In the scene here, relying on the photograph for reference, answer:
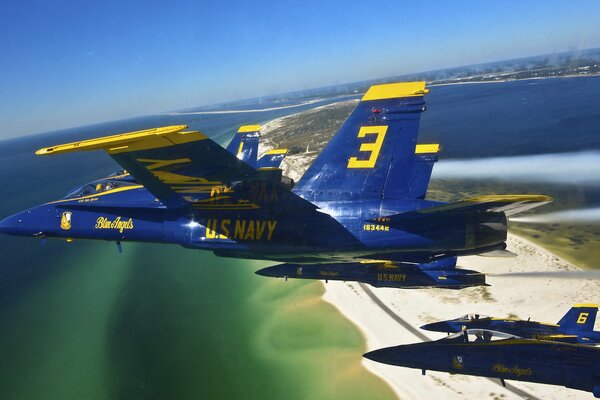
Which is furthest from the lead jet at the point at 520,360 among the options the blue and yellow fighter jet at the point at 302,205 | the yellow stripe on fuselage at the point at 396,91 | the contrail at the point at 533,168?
the contrail at the point at 533,168

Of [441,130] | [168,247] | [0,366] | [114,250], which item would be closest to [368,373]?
[0,366]

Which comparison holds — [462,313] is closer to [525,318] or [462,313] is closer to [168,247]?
[525,318]

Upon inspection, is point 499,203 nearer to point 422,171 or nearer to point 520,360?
point 422,171

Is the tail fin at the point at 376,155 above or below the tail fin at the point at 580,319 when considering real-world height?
above

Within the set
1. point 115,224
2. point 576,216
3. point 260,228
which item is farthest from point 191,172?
point 576,216

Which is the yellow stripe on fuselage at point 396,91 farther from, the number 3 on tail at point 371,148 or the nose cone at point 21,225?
the nose cone at point 21,225

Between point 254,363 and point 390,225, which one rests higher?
point 390,225

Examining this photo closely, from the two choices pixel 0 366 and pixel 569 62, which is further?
pixel 569 62
